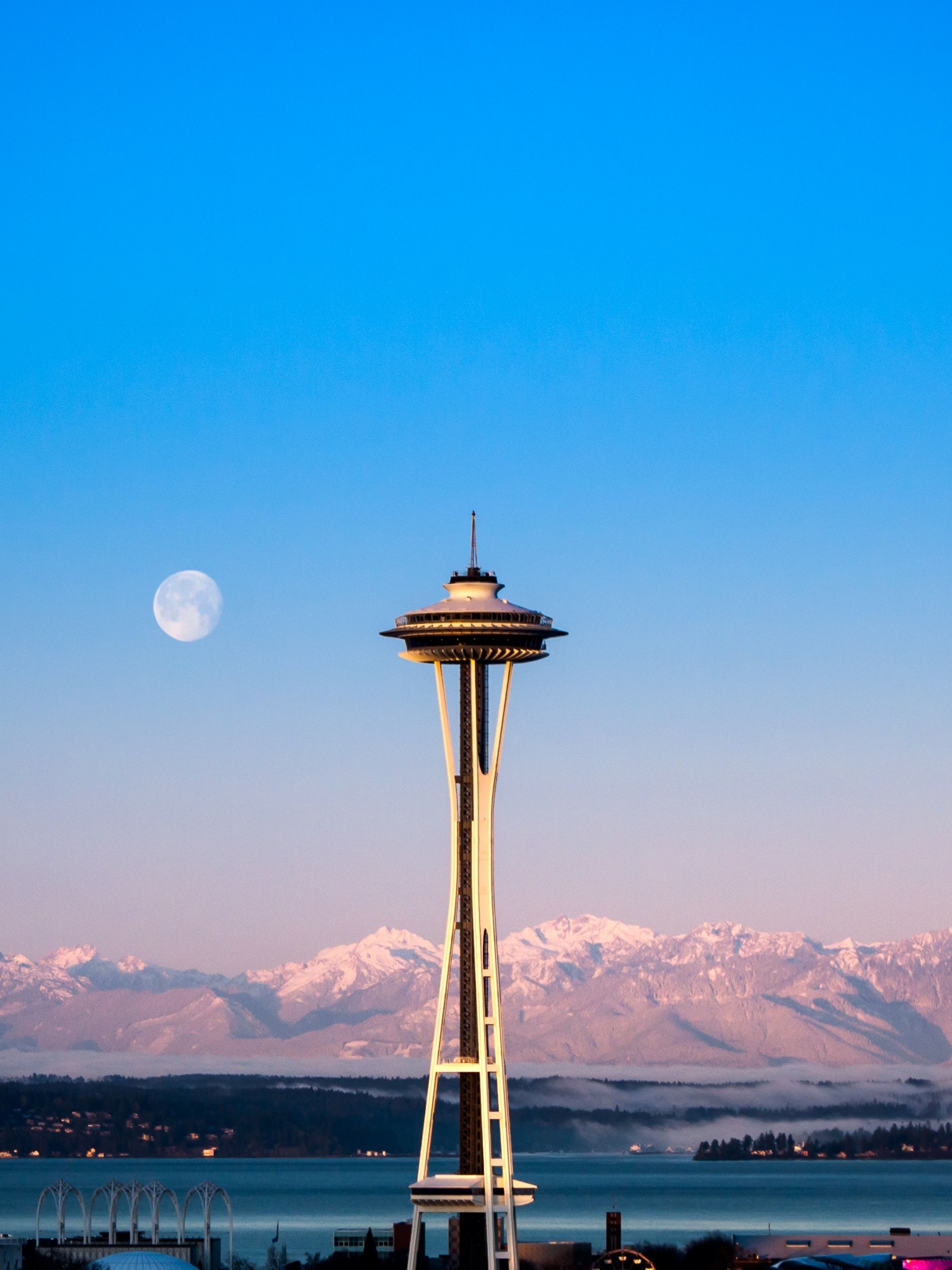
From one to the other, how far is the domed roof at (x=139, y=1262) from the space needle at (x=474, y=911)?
55.5ft

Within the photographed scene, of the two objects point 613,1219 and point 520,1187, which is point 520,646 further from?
point 613,1219

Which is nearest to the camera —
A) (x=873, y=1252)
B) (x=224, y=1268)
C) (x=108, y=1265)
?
(x=108, y=1265)

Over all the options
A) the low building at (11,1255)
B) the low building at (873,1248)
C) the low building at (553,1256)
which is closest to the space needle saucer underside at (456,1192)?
the low building at (11,1255)

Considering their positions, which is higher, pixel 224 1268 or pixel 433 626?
pixel 433 626

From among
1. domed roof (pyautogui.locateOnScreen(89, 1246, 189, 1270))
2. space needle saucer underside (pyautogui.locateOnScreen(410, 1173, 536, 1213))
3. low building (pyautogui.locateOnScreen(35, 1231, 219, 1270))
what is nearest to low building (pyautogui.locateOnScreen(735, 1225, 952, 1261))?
low building (pyautogui.locateOnScreen(35, 1231, 219, 1270))

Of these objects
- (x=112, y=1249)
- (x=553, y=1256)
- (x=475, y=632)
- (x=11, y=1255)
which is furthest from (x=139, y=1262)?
(x=553, y=1256)

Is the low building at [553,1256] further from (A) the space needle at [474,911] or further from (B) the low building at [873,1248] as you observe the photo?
(A) the space needle at [474,911]

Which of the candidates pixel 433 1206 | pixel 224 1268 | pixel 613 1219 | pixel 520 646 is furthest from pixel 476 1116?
pixel 224 1268

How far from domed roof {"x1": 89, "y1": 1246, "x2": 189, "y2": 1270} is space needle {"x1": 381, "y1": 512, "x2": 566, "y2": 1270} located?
55.5 ft

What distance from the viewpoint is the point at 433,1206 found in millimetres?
119000

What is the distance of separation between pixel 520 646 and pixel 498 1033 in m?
19.3

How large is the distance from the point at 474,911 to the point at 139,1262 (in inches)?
1316

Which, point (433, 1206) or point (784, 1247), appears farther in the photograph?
point (784, 1247)

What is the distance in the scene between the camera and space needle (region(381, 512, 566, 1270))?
11388 cm
